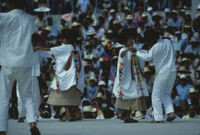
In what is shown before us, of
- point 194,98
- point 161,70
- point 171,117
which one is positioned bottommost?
point 194,98

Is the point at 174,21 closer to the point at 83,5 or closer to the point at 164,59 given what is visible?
the point at 83,5

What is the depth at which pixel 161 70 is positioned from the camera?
39.0 ft

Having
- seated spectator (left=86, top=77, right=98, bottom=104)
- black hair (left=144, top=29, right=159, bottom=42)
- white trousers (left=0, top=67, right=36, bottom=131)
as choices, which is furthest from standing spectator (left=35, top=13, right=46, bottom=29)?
white trousers (left=0, top=67, right=36, bottom=131)

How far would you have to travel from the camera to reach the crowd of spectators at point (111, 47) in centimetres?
1580

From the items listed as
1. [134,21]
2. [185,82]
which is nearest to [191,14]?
[134,21]

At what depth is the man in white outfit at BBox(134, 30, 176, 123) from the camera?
11.8 meters

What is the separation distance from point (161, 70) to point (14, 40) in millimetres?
4709

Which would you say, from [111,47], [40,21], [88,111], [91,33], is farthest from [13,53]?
[40,21]

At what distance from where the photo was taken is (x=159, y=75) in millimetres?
11898

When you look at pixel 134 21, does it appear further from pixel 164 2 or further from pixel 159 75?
pixel 159 75

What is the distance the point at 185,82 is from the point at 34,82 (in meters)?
5.71

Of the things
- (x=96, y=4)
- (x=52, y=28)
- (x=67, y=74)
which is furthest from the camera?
(x=96, y=4)

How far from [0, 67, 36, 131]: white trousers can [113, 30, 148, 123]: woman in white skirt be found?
4.17m

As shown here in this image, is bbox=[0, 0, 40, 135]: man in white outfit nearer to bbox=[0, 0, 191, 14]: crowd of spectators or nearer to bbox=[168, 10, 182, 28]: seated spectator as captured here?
bbox=[168, 10, 182, 28]: seated spectator
